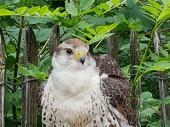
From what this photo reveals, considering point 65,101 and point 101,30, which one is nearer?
point 101,30

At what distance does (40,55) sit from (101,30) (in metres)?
0.77

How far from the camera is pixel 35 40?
2904 mm

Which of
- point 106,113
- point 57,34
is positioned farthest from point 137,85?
point 57,34

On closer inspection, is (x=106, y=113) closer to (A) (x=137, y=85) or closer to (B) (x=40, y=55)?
(A) (x=137, y=85)

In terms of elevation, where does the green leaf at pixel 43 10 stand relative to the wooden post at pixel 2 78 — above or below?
above

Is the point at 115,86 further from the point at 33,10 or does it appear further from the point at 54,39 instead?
the point at 33,10

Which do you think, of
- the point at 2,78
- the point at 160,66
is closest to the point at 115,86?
the point at 160,66

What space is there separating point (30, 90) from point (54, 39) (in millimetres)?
306

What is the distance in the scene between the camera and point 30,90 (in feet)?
9.74

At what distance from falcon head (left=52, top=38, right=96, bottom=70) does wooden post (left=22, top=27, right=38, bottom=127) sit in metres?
0.15

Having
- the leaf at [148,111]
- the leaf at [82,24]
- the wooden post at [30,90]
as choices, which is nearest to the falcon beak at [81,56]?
the leaf at [82,24]

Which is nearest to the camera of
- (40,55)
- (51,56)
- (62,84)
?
(62,84)

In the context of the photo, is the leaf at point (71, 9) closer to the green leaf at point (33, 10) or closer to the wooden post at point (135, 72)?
the green leaf at point (33, 10)

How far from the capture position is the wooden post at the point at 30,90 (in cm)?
288
